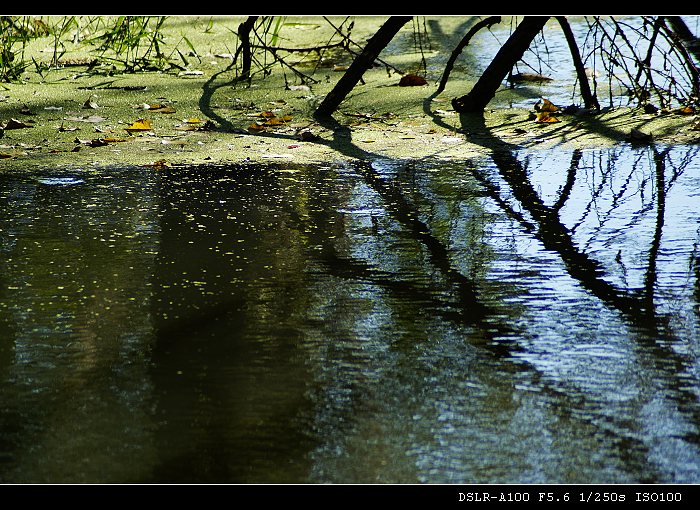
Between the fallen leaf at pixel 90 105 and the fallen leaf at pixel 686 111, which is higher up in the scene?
the fallen leaf at pixel 686 111

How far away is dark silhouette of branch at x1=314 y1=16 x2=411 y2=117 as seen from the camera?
470 cm

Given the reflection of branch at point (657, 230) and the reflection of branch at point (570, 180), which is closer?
the reflection of branch at point (657, 230)

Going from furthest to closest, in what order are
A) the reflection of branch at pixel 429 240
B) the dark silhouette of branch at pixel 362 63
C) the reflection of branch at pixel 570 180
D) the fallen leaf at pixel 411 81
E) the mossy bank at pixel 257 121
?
the fallen leaf at pixel 411 81, the dark silhouette of branch at pixel 362 63, the mossy bank at pixel 257 121, the reflection of branch at pixel 570 180, the reflection of branch at pixel 429 240

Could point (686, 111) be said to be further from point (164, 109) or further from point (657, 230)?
point (164, 109)

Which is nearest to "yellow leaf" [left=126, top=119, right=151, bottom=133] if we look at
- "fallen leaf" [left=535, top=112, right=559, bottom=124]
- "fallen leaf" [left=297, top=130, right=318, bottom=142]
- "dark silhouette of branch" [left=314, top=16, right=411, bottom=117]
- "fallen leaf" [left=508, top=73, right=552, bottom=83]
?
"fallen leaf" [left=297, top=130, right=318, bottom=142]

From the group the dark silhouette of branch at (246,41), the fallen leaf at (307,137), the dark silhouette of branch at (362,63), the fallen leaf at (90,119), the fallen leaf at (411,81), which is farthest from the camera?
the fallen leaf at (411,81)

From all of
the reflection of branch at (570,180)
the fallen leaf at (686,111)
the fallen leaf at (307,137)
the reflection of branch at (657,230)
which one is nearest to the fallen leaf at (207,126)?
the fallen leaf at (307,137)

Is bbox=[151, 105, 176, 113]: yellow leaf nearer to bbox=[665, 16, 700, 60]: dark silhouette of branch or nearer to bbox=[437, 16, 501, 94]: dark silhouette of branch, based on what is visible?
bbox=[437, 16, 501, 94]: dark silhouette of branch

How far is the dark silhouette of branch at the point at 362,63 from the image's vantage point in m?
4.70

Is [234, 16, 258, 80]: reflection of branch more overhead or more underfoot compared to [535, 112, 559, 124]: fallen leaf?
more overhead

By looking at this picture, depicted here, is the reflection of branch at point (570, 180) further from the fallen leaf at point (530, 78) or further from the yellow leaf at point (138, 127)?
the yellow leaf at point (138, 127)

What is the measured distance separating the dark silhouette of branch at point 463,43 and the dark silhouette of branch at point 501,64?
0.16 metres

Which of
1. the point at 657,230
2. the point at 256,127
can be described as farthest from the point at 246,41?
the point at 657,230

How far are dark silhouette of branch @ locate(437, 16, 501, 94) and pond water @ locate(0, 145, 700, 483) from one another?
4.73 feet
